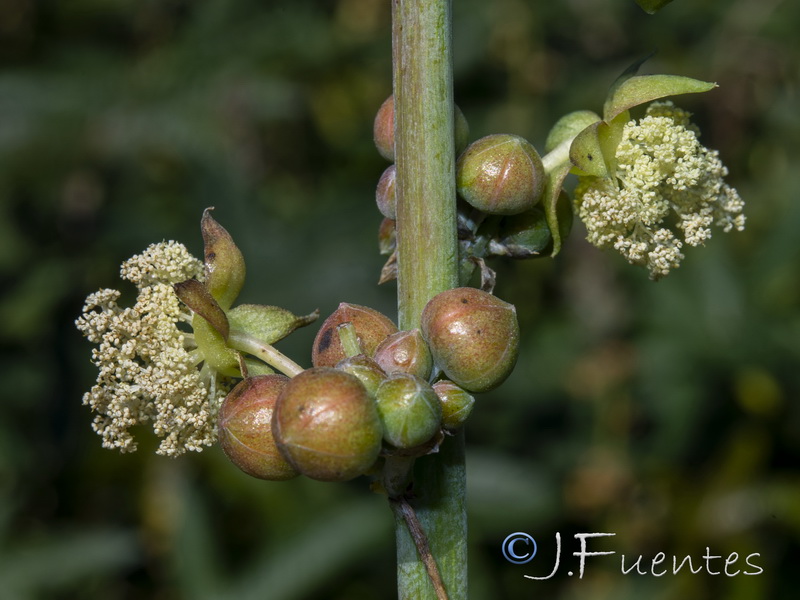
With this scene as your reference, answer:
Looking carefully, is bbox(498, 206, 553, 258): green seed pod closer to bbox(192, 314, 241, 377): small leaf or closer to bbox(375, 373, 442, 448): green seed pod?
bbox(375, 373, 442, 448): green seed pod

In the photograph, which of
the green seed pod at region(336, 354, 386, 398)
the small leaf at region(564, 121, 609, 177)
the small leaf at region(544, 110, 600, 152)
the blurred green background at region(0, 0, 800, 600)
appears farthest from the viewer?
the blurred green background at region(0, 0, 800, 600)

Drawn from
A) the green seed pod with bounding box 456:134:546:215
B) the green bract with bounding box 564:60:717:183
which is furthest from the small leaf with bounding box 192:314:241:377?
the green bract with bounding box 564:60:717:183

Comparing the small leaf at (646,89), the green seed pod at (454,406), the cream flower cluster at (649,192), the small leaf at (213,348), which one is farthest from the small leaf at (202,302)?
the small leaf at (646,89)

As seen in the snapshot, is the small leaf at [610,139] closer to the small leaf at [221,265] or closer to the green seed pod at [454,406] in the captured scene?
the green seed pod at [454,406]

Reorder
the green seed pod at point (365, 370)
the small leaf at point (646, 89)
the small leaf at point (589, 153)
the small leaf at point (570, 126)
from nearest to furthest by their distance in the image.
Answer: the green seed pod at point (365, 370) → the small leaf at point (646, 89) → the small leaf at point (589, 153) → the small leaf at point (570, 126)

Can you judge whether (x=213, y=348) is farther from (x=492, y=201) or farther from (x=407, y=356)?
(x=492, y=201)

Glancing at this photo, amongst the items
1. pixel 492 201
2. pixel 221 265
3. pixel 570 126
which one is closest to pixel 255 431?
pixel 221 265
